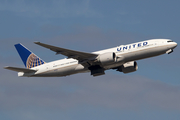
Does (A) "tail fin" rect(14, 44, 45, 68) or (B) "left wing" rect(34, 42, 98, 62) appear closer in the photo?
(B) "left wing" rect(34, 42, 98, 62)

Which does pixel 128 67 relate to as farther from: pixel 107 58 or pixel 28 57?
pixel 28 57

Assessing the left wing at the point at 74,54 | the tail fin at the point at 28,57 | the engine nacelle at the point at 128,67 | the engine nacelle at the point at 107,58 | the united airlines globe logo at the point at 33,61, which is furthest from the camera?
the tail fin at the point at 28,57

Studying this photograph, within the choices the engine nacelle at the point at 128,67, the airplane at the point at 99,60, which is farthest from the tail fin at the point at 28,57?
the engine nacelle at the point at 128,67

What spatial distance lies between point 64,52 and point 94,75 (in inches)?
251

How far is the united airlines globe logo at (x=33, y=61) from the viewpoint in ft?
184

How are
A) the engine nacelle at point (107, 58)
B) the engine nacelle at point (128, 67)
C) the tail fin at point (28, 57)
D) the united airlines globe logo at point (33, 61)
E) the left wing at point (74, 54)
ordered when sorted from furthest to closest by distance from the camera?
the tail fin at point (28, 57), the united airlines globe logo at point (33, 61), the engine nacelle at point (128, 67), the engine nacelle at point (107, 58), the left wing at point (74, 54)

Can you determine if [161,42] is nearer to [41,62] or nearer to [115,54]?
[115,54]

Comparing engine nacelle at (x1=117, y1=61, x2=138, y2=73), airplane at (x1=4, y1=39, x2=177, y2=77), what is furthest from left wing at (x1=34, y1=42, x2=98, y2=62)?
engine nacelle at (x1=117, y1=61, x2=138, y2=73)

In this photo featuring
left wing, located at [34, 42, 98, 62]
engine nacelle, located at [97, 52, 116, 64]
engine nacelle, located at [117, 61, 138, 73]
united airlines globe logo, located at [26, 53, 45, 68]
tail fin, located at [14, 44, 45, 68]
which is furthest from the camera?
tail fin, located at [14, 44, 45, 68]

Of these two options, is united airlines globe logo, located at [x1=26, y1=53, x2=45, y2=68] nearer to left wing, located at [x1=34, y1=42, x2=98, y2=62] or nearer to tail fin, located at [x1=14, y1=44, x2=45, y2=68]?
tail fin, located at [x1=14, y1=44, x2=45, y2=68]

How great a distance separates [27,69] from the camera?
5362 cm

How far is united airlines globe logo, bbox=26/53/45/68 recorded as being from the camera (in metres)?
56.1

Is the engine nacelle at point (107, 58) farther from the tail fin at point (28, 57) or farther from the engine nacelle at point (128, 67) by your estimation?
the tail fin at point (28, 57)

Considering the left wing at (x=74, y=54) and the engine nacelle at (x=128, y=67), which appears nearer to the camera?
the left wing at (x=74, y=54)
